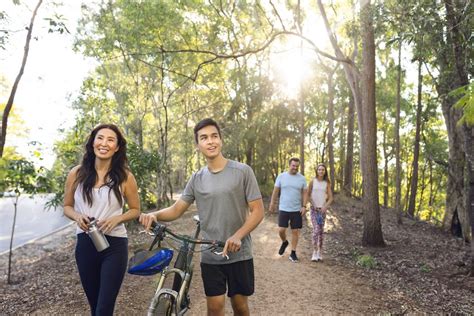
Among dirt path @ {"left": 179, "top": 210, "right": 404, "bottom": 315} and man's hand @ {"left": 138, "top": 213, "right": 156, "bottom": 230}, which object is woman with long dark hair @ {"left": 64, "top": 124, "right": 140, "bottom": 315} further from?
dirt path @ {"left": 179, "top": 210, "right": 404, "bottom": 315}

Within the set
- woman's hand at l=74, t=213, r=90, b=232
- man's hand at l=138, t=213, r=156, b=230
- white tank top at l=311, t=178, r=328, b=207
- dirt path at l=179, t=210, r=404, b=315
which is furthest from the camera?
white tank top at l=311, t=178, r=328, b=207

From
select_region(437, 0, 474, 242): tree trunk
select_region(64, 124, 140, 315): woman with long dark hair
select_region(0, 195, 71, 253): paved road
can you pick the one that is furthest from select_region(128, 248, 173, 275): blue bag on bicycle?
select_region(0, 195, 71, 253): paved road

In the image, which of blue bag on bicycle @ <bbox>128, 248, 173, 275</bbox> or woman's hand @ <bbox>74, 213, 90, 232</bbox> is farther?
woman's hand @ <bbox>74, 213, 90, 232</bbox>

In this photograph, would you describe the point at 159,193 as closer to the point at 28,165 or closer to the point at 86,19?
the point at 86,19

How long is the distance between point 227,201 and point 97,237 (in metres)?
1.03

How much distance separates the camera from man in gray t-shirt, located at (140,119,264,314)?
3.27 m

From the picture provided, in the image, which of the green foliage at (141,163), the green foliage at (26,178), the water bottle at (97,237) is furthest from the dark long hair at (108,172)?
the green foliage at (141,163)

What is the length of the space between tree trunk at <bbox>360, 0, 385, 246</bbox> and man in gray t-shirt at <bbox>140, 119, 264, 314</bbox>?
772 cm

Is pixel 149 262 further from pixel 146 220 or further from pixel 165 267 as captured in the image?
pixel 146 220

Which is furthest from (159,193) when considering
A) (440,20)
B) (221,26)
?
(440,20)

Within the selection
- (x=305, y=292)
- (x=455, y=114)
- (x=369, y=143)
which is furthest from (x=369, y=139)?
(x=305, y=292)

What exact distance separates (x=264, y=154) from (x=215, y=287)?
23.6 m

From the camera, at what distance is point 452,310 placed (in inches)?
235

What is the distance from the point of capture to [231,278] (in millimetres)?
3328
